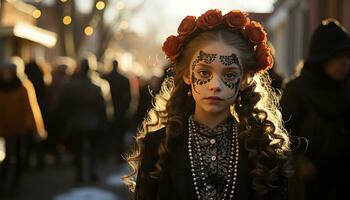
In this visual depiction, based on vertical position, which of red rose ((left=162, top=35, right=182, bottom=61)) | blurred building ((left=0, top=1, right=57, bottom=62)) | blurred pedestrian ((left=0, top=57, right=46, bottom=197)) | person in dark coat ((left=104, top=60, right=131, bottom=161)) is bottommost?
blurred building ((left=0, top=1, right=57, bottom=62))

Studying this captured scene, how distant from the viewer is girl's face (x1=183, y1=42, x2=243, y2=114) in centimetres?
385

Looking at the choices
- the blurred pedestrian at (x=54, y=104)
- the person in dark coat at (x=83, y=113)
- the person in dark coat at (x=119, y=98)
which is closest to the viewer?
the person in dark coat at (x=83, y=113)

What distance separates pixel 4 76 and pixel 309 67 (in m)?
5.91

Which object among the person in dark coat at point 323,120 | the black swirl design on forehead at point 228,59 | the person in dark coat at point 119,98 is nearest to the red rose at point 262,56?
the black swirl design on forehead at point 228,59

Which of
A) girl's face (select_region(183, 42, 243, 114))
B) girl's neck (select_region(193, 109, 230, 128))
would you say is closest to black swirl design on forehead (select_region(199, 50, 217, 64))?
girl's face (select_region(183, 42, 243, 114))

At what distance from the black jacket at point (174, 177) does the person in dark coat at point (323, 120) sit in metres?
2.59

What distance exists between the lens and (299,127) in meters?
6.60

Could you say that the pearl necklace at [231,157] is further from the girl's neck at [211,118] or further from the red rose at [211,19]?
the red rose at [211,19]

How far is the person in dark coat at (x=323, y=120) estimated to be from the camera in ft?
21.3

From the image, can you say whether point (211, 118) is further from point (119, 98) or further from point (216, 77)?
point (119, 98)

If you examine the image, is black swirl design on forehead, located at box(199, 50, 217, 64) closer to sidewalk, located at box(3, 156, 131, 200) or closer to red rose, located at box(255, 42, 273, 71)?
red rose, located at box(255, 42, 273, 71)

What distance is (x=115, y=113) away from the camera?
53.7ft

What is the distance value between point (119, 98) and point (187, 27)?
12.2m

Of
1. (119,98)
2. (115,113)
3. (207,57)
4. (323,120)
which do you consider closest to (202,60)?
(207,57)
